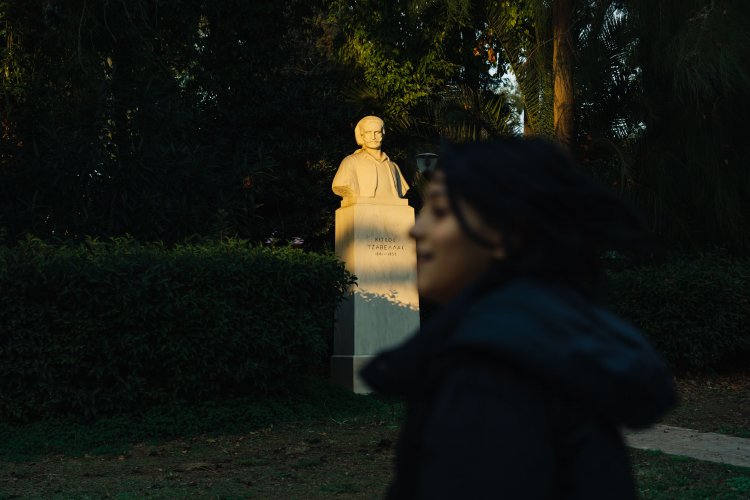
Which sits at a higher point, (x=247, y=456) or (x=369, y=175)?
(x=369, y=175)

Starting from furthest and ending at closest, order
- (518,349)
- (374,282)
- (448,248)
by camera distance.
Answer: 1. (374,282)
2. (448,248)
3. (518,349)

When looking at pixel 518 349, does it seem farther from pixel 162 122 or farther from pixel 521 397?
pixel 162 122

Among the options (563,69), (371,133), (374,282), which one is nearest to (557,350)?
(374,282)

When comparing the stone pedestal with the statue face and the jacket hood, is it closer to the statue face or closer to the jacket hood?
the statue face

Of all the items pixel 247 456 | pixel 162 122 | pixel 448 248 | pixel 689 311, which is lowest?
pixel 247 456

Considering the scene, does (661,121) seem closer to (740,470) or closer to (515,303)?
(740,470)

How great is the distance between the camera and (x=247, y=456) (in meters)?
8.60

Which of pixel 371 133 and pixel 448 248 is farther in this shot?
pixel 371 133

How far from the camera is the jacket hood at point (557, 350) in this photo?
53.1 inches

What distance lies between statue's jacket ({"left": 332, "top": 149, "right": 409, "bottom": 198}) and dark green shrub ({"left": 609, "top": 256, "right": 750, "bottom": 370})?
3317mm

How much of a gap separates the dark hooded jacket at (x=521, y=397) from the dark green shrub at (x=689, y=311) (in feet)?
40.5

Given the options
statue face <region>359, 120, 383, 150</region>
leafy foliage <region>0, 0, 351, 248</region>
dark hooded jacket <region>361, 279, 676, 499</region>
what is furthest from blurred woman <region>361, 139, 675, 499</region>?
statue face <region>359, 120, 383, 150</region>

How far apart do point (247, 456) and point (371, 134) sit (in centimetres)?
591

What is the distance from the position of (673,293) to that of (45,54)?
9.20 metres
